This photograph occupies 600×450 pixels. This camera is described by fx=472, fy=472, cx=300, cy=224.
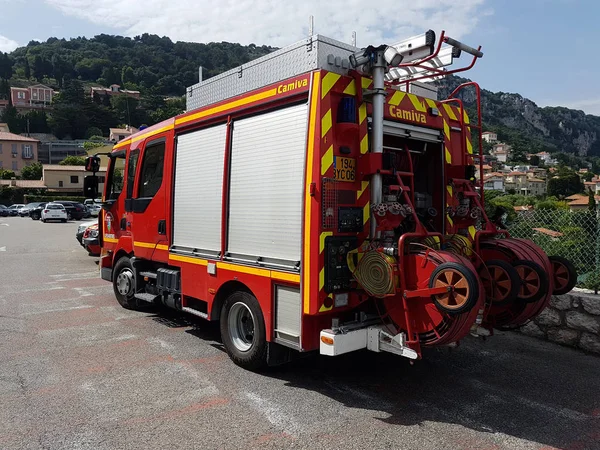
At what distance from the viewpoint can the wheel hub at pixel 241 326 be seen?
492cm

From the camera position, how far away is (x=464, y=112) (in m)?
5.43

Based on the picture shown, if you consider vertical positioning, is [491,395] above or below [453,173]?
below

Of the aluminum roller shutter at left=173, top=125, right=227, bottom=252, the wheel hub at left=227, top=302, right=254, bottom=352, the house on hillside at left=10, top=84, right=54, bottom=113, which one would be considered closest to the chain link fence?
the wheel hub at left=227, top=302, right=254, bottom=352

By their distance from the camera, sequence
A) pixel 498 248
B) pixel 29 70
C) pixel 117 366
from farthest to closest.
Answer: pixel 29 70
pixel 117 366
pixel 498 248

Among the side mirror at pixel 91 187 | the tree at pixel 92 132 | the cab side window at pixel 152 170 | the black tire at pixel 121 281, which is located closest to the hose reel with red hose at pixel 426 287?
the cab side window at pixel 152 170

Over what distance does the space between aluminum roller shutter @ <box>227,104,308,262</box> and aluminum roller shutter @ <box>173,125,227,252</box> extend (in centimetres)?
30

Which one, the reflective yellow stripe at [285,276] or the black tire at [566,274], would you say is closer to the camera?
the reflective yellow stripe at [285,276]

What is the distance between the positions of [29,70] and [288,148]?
20886 cm

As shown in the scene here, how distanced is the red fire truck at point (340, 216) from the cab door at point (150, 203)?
0.46 metres

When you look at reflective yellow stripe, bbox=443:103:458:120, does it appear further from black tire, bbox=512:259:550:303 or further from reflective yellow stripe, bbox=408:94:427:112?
black tire, bbox=512:259:550:303

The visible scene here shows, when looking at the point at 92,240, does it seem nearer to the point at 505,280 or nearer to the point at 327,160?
the point at 327,160

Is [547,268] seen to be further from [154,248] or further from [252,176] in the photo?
[154,248]

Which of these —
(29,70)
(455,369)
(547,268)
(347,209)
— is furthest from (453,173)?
(29,70)

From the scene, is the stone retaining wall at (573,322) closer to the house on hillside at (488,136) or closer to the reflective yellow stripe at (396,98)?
the house on hillside at (488,136)
